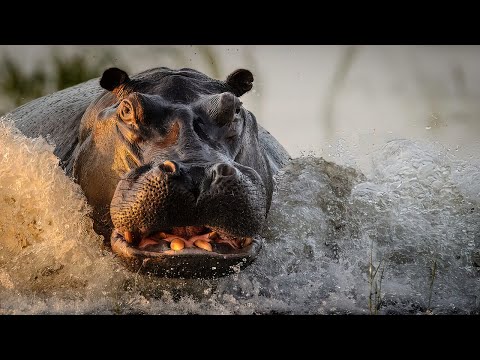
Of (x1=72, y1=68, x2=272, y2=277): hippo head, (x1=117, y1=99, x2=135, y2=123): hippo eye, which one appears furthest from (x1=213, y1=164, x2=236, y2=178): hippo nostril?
(x1=117, y1=99, x2=135, y2=123): hippo eye

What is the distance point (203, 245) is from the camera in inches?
188

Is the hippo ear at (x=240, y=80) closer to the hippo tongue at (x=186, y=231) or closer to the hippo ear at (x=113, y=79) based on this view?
the hippo ear at (x=113, y=79)

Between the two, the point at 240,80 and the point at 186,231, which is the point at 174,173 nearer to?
the point at 186,231

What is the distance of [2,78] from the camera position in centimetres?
856

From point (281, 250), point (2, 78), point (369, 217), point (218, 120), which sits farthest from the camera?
point (2, 78)

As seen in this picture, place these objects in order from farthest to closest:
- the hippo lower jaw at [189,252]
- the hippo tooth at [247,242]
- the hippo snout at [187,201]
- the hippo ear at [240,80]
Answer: the hippo ear at [240,80]
the hippo tooth at [247,242]
the hippo lower jaw at [189,252]
the hippo snout at [187,201]

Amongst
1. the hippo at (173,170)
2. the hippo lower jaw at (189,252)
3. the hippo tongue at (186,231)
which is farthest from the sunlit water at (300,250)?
the hippo tongue at (186,231)

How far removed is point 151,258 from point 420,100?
382cm

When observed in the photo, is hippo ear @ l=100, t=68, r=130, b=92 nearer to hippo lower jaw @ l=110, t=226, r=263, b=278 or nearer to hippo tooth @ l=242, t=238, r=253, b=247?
hippo lower jaw @ l=110, t=226, r=263, b=278

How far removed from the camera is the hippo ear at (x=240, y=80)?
602 centimetres

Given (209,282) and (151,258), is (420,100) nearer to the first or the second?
(209,282)

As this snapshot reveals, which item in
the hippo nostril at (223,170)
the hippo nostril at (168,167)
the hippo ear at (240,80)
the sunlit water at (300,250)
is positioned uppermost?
the hippo ear at (240,80)

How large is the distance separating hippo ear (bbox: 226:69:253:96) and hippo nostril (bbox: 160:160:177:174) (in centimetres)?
152

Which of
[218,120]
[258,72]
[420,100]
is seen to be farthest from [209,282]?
[420,100]
